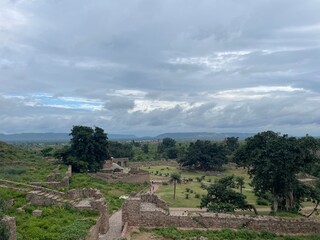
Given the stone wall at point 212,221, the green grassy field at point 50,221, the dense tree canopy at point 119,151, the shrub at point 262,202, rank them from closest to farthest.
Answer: the green grassy field at point 50,221 < the stone wall at point 212,221 < the shrub at point 262,202 < the dense tree canopy at point 119,151

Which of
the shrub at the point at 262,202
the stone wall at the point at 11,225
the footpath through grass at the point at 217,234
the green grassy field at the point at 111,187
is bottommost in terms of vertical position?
the shrub at the point at 262,202

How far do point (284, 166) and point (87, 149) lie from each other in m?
30.4

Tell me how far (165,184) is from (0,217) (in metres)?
41.2

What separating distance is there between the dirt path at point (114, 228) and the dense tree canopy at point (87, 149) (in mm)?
23893

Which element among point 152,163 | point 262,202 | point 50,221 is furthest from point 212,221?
point 152,163

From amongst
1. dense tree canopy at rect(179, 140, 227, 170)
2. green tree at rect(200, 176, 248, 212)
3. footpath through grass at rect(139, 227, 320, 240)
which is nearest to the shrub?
green tree at rect(200, 176, 248, 212)

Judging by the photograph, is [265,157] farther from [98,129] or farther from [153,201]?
[98,129]

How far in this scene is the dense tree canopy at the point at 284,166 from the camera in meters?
31.4

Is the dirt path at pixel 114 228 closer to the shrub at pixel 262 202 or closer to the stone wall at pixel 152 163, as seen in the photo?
the shrub at pixel 262 202

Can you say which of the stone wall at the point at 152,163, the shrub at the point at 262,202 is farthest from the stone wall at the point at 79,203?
the stone wall at the point at 152,163

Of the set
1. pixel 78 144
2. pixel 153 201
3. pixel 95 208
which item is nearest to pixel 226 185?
pixel 153 201

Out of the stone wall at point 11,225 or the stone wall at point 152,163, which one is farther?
the stone wall at point 152,163

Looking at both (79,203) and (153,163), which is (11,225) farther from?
(153,163)

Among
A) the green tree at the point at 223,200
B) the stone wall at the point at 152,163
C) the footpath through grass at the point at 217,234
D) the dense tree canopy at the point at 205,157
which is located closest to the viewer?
the footpath through grass at the point at 217,234
